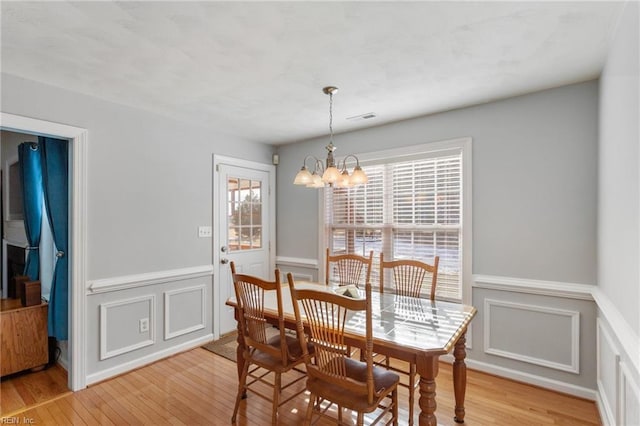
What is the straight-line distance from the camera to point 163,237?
3.24 metres

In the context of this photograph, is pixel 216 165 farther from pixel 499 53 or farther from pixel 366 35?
pixel 499 53

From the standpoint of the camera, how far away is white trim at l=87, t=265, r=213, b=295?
8.95 ft

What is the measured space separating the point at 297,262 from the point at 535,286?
270 cm

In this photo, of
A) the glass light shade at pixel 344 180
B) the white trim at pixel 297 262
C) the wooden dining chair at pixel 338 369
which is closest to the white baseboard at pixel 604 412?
the wooden dining chair at pixel 338 369

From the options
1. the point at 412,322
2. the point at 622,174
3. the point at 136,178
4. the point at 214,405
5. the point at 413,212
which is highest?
the point at 136,178

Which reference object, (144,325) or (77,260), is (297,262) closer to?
(144,325)

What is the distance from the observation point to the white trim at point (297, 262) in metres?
4.13

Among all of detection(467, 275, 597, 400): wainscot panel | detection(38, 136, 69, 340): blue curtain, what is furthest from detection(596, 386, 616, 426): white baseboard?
detection(38, 136, 69, 340): blue curtain

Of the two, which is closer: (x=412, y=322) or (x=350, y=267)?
(x=412, y=322)

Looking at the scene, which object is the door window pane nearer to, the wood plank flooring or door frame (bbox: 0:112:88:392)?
door frame (bbox: 0:112:88:392)

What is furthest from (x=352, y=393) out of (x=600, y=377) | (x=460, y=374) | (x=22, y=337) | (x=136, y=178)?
(x=22, y=337)

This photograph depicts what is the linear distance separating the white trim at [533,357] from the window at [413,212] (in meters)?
0.32

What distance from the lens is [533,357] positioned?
2629 mm

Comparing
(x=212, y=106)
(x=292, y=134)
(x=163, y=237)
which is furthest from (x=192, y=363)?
(x=292, y=134)
